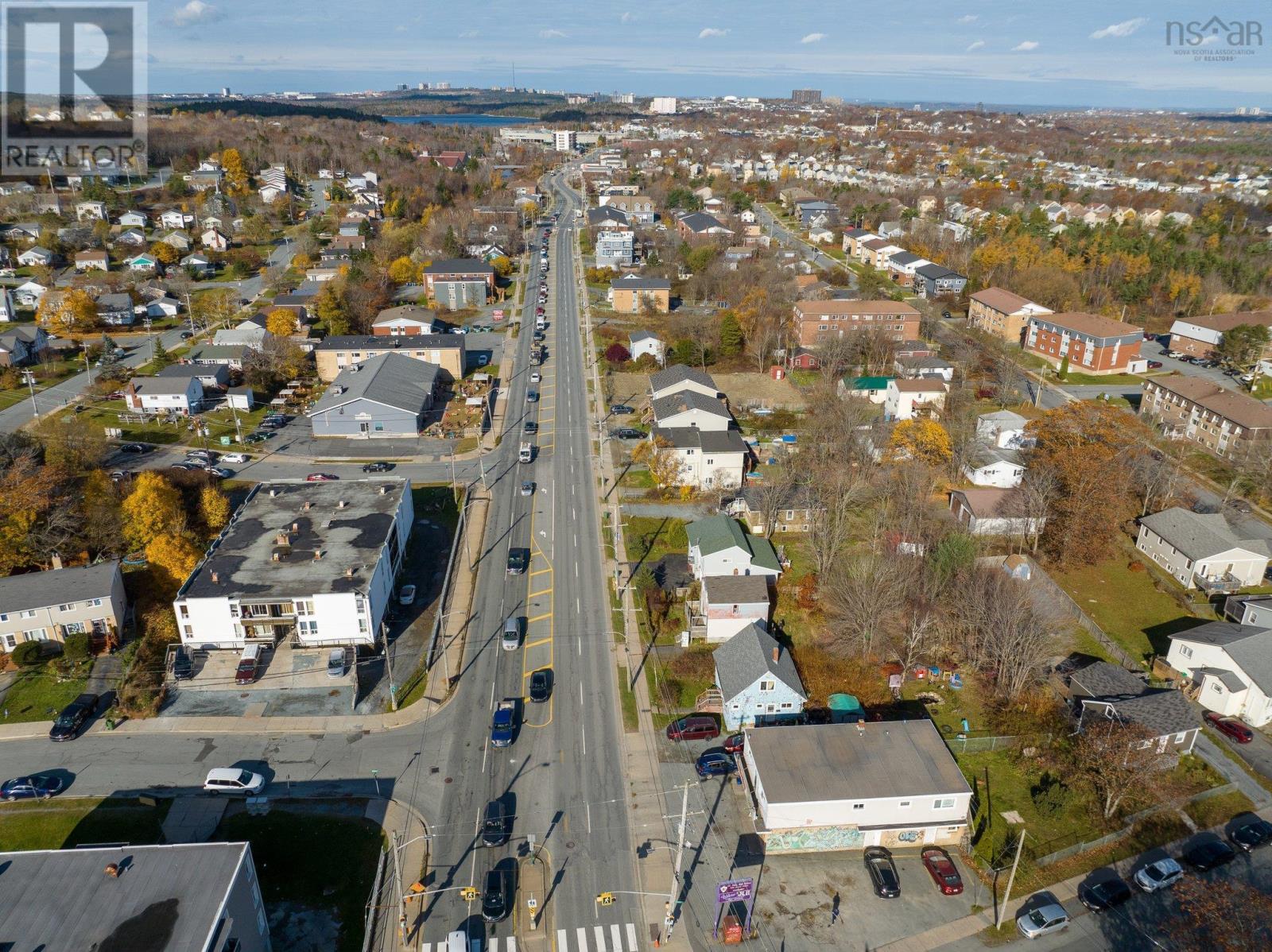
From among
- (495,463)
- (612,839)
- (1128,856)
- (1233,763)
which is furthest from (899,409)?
(612,839)

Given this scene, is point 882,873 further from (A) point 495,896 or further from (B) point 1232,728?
(B) point 1232,728

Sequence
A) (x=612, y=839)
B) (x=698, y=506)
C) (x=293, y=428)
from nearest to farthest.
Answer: (x=612, y=839)
(x=698, y=506)
(x=293, y=428)

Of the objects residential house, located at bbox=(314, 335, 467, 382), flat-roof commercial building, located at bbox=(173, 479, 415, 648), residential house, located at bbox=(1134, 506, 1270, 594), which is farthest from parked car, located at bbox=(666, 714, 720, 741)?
residential house, located at bbox=(314, 335, 467, 382)

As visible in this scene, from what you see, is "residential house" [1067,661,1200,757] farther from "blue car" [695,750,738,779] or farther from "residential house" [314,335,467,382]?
"residential house" [314,335,467,382]

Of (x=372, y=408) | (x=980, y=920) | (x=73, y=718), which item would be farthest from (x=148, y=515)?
(x=980, y=920)

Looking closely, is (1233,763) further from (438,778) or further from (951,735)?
(438,778)
